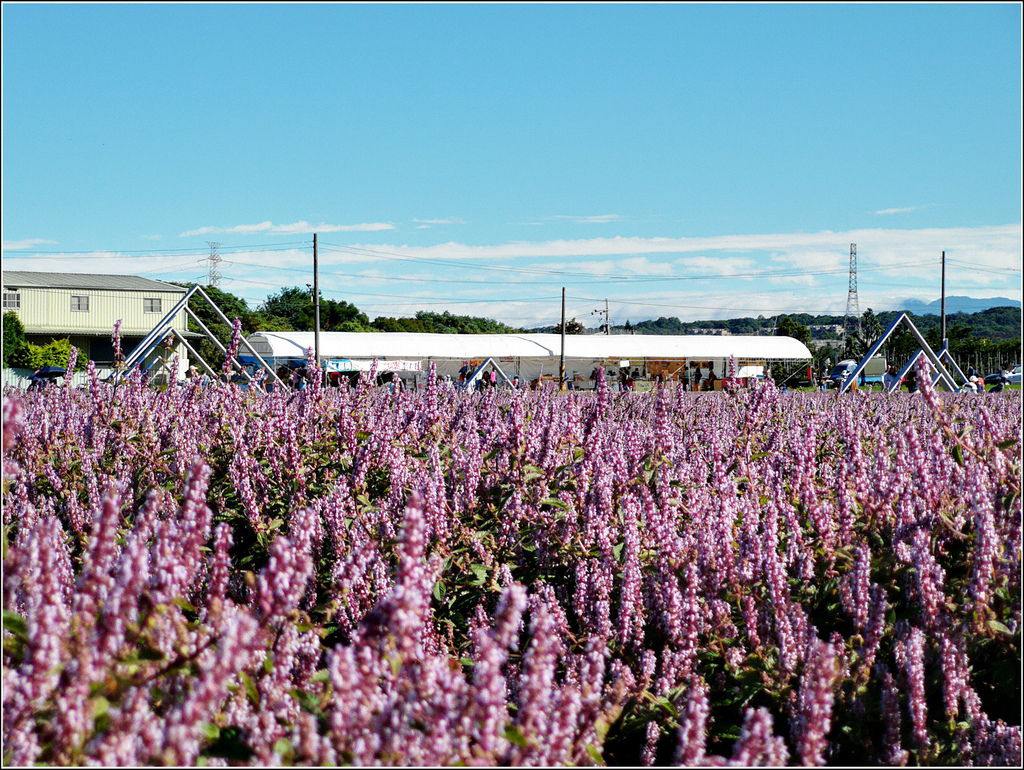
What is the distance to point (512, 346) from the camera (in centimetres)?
6094

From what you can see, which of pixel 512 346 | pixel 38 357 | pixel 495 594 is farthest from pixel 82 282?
pixel 495 594

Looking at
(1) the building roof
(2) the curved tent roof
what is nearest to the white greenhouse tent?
(2) the curved tent roof

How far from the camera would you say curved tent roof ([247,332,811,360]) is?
2202 inches

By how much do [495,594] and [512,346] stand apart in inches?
2243

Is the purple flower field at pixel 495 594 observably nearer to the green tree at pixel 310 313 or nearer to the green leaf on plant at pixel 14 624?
the green leaf on plant at pixel 14 624

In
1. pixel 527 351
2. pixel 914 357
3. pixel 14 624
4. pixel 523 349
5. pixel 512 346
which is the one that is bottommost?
pixel 14 624

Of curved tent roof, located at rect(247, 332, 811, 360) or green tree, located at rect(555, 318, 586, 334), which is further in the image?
green tree, located at rect(555, 318, 586, 334)

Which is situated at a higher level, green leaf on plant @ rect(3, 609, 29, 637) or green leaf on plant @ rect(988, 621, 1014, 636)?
green leaf on plant @ rect(3, 609, 29, 637)

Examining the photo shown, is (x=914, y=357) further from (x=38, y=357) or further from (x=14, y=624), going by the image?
(x=38, y=357)

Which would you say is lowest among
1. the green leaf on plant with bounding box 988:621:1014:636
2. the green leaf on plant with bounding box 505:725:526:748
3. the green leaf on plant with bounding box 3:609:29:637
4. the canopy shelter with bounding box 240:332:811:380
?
the green leaf on plant with bounding box 988:621:1014:636

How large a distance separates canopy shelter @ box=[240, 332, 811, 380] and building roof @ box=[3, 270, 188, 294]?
15335 mm

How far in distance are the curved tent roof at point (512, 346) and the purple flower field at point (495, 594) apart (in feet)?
157

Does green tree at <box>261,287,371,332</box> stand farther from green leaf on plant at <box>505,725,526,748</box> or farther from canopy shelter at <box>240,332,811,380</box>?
green leaf on plant at <box>505,725,526,748</box>

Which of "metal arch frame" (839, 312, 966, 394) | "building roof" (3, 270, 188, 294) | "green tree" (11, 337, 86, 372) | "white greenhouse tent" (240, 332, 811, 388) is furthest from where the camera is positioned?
"building roof" (3, 270, 188, 294)
